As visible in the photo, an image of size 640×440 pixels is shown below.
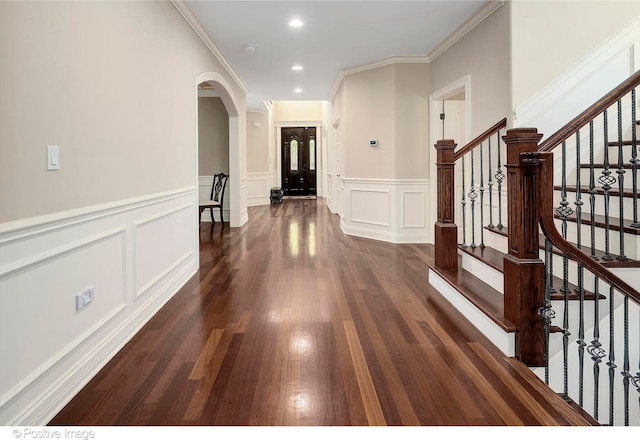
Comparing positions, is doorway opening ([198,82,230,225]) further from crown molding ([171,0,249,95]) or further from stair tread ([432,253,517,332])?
stair tread ([432,253,517,332])

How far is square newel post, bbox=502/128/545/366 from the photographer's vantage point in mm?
2480

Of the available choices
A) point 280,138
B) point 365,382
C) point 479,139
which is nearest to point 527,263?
point 365,382

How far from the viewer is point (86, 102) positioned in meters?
2.37

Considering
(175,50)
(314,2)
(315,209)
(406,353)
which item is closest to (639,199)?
(406,353)

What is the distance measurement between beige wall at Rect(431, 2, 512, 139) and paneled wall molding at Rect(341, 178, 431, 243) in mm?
1575

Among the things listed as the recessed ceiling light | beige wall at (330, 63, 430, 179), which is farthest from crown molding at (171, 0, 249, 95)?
beige wall at (330, 63, 430, 179)

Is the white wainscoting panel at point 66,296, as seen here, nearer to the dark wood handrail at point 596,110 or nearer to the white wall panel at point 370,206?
the dark wood handrail at point 596,110

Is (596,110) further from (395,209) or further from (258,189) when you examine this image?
(258,189)

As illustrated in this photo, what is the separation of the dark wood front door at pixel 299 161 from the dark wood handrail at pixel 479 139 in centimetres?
1130

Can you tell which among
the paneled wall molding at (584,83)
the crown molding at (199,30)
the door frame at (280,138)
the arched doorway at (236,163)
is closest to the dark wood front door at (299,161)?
the door frame at (280,138)

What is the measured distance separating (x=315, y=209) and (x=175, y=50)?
25.8ft

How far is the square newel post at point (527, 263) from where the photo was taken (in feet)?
8.14

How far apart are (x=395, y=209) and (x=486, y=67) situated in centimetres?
249

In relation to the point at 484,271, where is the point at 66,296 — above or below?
above
